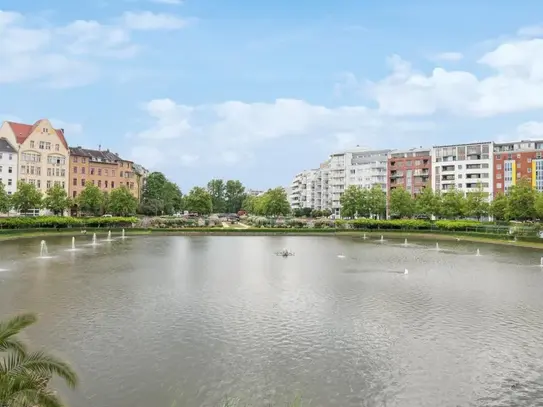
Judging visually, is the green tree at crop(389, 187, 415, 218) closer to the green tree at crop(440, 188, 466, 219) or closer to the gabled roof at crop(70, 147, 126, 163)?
the green tree at crop(440, 188, 466, 219)

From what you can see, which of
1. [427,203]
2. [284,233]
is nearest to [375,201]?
[427,203]

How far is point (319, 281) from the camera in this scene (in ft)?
113

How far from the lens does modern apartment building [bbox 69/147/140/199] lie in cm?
12362

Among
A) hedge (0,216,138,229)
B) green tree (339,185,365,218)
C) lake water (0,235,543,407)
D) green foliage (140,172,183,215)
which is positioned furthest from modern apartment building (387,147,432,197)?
lake water (0,235,543,407)

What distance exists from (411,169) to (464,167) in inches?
770

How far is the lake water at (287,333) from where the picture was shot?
1449cm

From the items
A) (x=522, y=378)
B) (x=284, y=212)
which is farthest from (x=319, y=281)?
(x=284, y=212)

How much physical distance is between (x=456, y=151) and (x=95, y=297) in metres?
144

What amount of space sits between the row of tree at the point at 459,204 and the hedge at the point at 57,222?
61.6 metres

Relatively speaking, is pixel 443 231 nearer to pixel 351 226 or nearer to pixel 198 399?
pixel 351 226

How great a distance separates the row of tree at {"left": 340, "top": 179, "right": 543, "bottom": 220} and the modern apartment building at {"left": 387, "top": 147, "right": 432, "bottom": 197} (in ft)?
82.6

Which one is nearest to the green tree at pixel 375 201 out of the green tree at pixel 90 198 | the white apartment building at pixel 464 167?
the white apartment building at pixel 464 167

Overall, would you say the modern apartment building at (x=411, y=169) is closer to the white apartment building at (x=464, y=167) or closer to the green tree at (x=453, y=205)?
the white apartment building at (x=464, y=167)

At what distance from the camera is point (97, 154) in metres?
134
